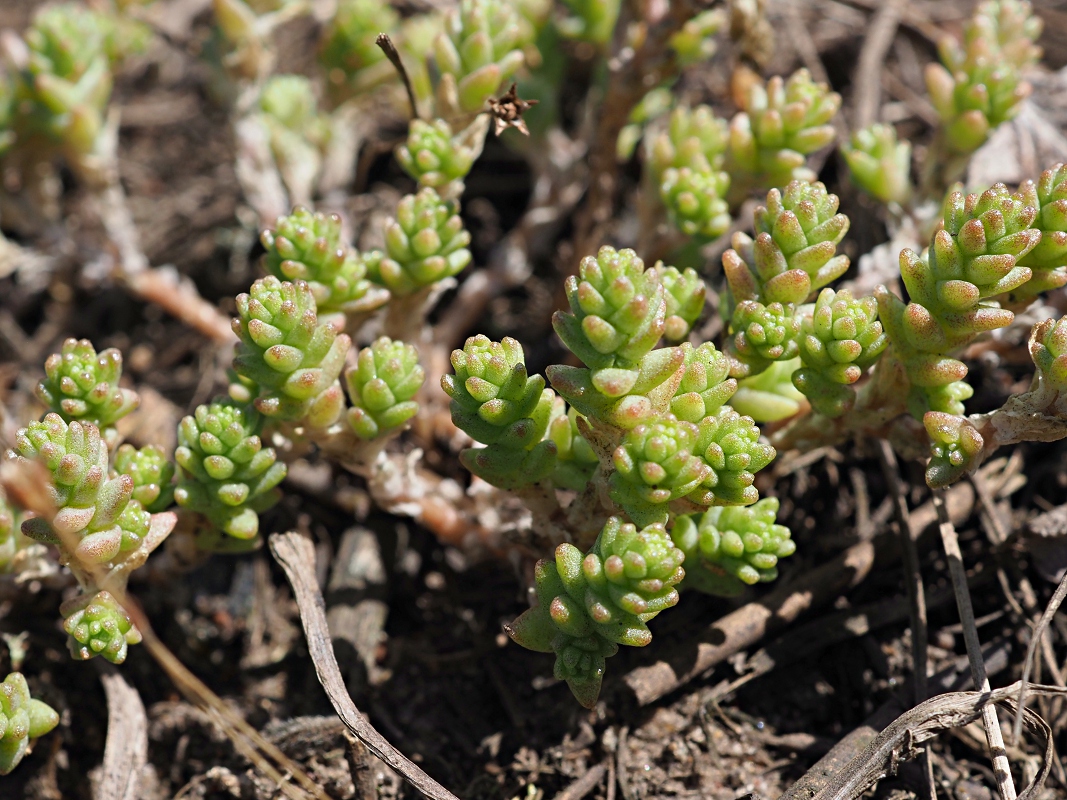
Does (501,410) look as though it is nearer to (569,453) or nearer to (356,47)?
(569,453)

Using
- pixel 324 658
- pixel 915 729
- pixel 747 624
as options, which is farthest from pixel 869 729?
pixel 324 658

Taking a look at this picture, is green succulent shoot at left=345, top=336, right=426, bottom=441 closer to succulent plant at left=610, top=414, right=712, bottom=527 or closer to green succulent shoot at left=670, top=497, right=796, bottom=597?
succulent plant at left=610, top=414, right=712, bottom=527

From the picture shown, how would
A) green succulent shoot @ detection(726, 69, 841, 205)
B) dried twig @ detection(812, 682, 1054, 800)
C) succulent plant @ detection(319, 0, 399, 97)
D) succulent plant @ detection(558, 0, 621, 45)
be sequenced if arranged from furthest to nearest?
1. succulent plant @ detection(319, 0, 399, 97)
2. succulent plant @ detection(558, 0, 621, 45)
3. green succulent shoot @ detection(726, 69, 841, 205)
4. dried twig @ detection(812, 682, 1054, 800)

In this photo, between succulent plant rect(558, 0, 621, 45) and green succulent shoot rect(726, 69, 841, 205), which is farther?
succulent plant rect(558, 0, 621, 45)

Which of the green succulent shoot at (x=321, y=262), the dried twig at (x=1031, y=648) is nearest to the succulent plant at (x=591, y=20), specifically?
the green succulent shoot at (x=321, y=262)

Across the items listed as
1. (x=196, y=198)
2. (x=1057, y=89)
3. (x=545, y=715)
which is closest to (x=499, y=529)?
(x=545, y=715)

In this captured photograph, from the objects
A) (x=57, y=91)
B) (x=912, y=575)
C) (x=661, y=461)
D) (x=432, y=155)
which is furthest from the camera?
(x=57, y=91)

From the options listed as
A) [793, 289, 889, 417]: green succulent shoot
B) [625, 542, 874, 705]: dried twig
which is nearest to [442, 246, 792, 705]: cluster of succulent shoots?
[793, 289, 889, 417]: green succulent shoot

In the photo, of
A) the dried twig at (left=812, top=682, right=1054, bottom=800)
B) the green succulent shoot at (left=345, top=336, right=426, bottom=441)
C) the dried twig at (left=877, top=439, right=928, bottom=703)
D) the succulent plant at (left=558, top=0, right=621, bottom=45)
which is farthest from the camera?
the succulent plant at (left=558, top=0, right=621, bottom=45)
